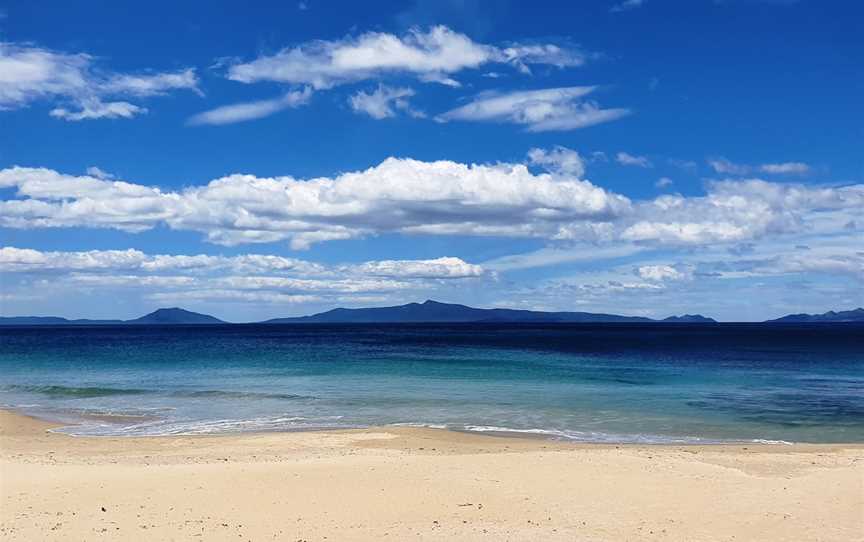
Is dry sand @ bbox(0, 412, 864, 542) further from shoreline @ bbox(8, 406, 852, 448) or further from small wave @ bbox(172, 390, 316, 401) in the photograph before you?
small wave @ bbox(172, 390, 316, 401)

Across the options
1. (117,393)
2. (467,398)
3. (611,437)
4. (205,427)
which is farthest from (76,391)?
(611,437)

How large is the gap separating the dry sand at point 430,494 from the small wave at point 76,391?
17584 mm

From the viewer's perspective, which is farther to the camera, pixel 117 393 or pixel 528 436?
pixel 117 393

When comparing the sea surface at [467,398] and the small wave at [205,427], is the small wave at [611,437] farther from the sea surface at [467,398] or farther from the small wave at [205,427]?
the small wave at [205,427]

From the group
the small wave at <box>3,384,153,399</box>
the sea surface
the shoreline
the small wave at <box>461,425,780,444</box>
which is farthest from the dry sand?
the small wave at <box>3,384,153,399</box>

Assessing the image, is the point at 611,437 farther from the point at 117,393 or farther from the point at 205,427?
the point at 117,393

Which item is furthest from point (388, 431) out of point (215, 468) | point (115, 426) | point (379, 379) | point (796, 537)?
point (379, 379)

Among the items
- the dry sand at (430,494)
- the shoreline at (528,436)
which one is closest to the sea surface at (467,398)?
the shoreline at (528,436)

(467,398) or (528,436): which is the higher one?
(467,398)

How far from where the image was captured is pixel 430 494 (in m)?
12.8

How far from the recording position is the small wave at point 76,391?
34.8m

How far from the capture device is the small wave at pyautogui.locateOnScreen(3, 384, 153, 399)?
114ft

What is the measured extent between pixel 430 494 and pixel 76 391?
97.2ft

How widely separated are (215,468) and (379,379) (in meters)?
25.6
